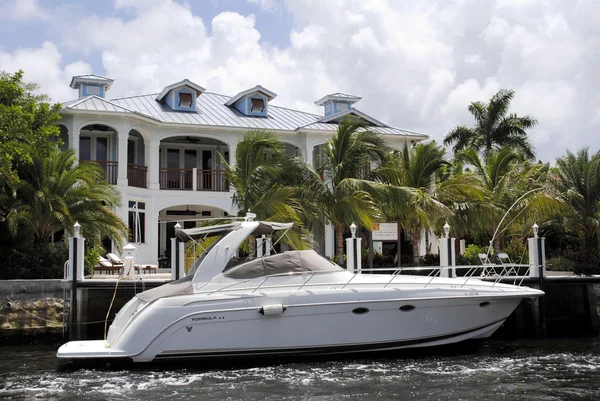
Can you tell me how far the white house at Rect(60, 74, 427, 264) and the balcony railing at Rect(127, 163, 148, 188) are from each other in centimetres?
4

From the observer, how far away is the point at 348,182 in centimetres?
1938

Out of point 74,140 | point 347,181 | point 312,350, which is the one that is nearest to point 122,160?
point 74,140

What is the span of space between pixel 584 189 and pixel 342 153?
7.42m

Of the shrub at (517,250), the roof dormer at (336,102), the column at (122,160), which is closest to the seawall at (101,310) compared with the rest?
the shrub at (517,250)

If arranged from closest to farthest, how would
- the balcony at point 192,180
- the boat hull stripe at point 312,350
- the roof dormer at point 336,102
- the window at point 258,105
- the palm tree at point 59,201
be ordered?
the boat hull stripe at point 312,350, the palm tree at point 59,201, the balcony at point 192,180, the window at point 258,105, the roof dormer at point 336,102

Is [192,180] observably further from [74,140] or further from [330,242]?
[330,242]

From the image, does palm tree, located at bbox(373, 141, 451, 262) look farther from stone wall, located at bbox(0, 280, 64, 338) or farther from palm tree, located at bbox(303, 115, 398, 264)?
stone wall, located at bbox(0, 280, 64, 338)

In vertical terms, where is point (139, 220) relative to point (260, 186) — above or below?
below

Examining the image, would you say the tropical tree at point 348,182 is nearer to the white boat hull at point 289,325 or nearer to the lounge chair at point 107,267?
the lounge chair at point 107,267

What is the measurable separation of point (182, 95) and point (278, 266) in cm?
1686

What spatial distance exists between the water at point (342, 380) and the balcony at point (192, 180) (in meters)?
13.8

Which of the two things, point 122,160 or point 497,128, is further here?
point 497,128

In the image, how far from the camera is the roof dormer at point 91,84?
91.6 feet

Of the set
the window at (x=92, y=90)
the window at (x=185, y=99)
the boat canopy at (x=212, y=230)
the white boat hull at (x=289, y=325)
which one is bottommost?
the white boat hull at (x=289, y=325)
